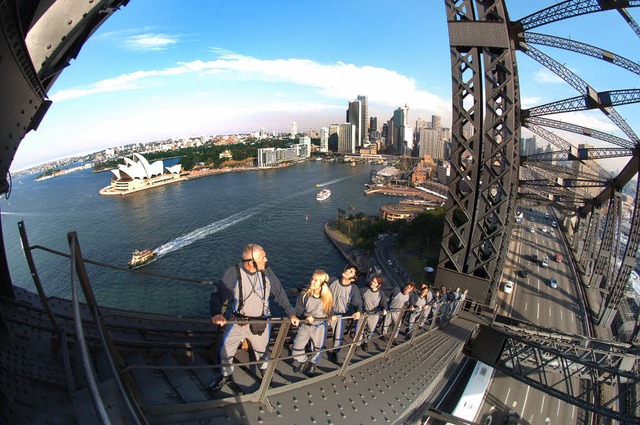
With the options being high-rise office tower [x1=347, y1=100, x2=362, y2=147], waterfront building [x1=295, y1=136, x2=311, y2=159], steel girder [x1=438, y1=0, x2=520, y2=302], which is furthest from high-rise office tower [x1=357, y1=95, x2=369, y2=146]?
steel girder [x1=438, y1=0, x2=520, y2=302]

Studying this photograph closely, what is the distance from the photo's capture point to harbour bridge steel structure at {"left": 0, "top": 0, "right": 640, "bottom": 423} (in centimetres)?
174

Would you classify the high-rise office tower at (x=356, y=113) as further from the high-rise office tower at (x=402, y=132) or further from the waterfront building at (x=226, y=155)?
the waterfront building at (x=226, y=155)

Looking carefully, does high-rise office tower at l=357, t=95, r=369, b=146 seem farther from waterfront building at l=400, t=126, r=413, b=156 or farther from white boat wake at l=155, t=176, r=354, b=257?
white boat wake at l=155, t=176, r=354, b=257

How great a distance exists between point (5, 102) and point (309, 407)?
2.19 metres

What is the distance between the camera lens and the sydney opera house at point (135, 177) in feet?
144

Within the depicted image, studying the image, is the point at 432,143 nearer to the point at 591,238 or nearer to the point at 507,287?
the point at 591,238

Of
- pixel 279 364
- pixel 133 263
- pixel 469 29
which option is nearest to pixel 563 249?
pixel 469 29

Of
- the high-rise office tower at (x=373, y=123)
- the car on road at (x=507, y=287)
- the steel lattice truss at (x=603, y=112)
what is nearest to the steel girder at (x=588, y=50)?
the steel lattice truss at (x=603, y=112)

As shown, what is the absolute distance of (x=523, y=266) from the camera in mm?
16656

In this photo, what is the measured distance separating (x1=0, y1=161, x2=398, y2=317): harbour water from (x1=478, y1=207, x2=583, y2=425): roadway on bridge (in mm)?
9879

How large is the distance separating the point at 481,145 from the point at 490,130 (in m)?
0.23

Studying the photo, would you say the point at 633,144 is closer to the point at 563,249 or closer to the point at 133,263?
the point at 563,249

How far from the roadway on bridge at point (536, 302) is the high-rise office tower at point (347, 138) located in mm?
75717

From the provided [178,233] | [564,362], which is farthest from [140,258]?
[564,362]
